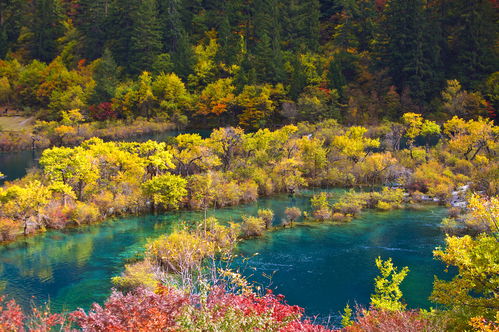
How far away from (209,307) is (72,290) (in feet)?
55.5

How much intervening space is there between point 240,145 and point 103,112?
37131 millimetres

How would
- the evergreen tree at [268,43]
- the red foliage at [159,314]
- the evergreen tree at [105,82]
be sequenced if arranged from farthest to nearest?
the evergreen tree at [105,82]
the evergreen tree at [268,43]
the red foliage at [159,314]

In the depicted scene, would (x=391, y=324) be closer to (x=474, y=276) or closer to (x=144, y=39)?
(x=474, y=276)

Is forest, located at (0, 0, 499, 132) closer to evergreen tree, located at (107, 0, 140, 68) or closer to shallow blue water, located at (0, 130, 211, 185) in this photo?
evergreen tree, located at (107, 0, 140, 68)

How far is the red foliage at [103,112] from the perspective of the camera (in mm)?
79438

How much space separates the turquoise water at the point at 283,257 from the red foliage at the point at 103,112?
142 ft

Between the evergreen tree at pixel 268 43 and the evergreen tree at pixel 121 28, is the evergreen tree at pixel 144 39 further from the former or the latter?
the evergreen tree at pixel 268 43

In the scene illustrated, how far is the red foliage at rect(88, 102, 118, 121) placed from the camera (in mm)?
79438

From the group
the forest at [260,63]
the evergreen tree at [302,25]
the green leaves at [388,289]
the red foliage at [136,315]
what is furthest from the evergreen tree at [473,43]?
the red foliage at [136,315]

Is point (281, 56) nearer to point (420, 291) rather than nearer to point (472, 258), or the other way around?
point (420, 291)

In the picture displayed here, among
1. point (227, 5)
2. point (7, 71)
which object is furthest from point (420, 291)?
point (7, 71)

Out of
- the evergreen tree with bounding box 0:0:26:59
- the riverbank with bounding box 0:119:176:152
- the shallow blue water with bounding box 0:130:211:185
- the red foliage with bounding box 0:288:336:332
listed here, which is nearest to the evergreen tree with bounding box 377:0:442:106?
the shallow blue water with bounding box 0:130:211:185

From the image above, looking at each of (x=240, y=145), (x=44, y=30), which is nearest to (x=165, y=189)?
(x=240, y=145)

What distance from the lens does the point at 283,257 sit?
103 feet
